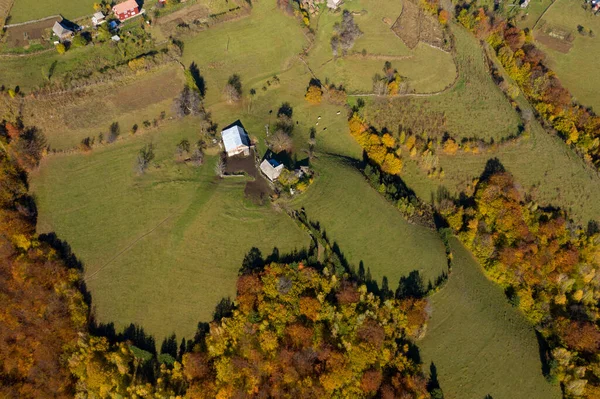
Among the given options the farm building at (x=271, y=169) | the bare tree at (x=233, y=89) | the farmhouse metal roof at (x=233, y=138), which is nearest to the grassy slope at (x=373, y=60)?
the bare tree at (x=233, y=89)

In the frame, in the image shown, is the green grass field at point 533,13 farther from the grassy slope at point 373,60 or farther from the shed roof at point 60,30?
the shed roof at point 60,30

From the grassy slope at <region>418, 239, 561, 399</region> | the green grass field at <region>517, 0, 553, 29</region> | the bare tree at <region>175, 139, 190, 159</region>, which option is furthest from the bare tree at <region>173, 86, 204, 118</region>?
the green grass field at <region>517, 0, 553, 29</region>

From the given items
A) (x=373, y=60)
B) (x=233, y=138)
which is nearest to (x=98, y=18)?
(x=233, y=138)

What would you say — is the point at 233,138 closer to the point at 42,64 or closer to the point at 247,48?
the point at 247,48

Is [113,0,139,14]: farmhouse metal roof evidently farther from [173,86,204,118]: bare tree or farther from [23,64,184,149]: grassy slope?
[173,86,204,118]: bare tree

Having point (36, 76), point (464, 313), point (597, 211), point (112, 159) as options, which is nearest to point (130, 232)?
point (112, 159)

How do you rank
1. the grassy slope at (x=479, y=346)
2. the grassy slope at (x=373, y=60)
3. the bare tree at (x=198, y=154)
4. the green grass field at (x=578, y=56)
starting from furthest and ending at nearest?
the green grass field at (x=578, y=56) → the grassy slope at (x=373, y=60) → the bare tree at (x=198, y=154) → the grassy slope at (x=479, y=346)

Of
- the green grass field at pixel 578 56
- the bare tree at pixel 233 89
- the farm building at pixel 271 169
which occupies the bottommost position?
the farm building at pixel 271 169
